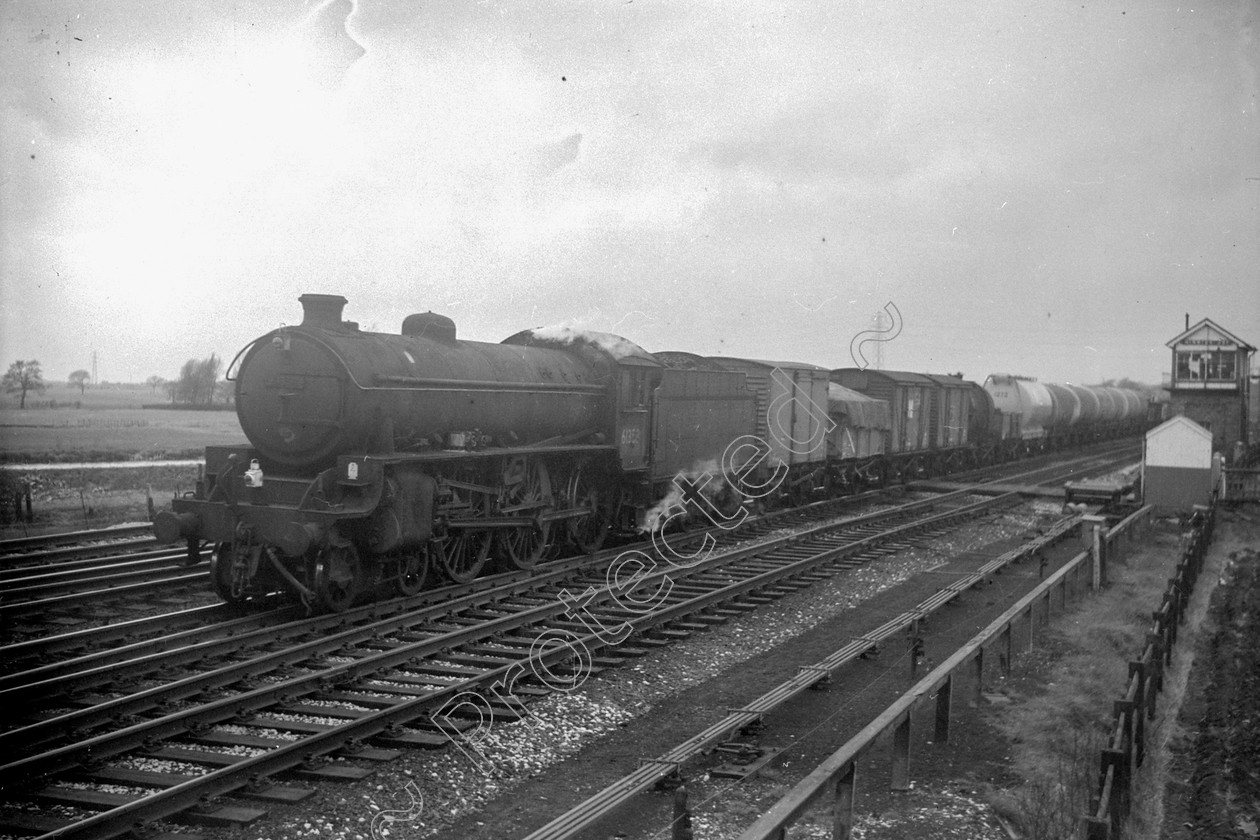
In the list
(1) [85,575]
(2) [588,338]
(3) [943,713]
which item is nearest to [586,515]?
(2) [588,338]

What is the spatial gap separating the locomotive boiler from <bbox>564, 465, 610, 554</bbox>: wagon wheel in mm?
876

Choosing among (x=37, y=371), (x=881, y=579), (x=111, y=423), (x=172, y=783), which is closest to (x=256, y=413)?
(x=172, y=783)

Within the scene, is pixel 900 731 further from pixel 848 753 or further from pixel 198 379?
pixel 198 379

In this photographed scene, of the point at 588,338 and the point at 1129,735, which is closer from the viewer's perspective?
the point at 1129,735

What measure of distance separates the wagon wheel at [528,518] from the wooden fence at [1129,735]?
7222 millimetres

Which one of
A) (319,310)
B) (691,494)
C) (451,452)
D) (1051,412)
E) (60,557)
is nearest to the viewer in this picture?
(319,310)

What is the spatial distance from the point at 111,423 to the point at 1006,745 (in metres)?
26.6

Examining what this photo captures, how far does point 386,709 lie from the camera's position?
6840mm

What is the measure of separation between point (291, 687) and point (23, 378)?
10.6 metres

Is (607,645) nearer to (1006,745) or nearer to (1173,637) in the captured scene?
(1006,745)

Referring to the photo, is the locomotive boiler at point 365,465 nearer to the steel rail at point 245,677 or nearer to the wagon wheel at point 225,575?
the wagon wheel at point 225,575

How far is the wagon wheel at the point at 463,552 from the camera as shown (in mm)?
11477

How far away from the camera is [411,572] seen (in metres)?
11.2

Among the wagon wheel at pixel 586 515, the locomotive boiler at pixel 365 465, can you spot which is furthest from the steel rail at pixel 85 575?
the wagon wheel at pixel 586 515
